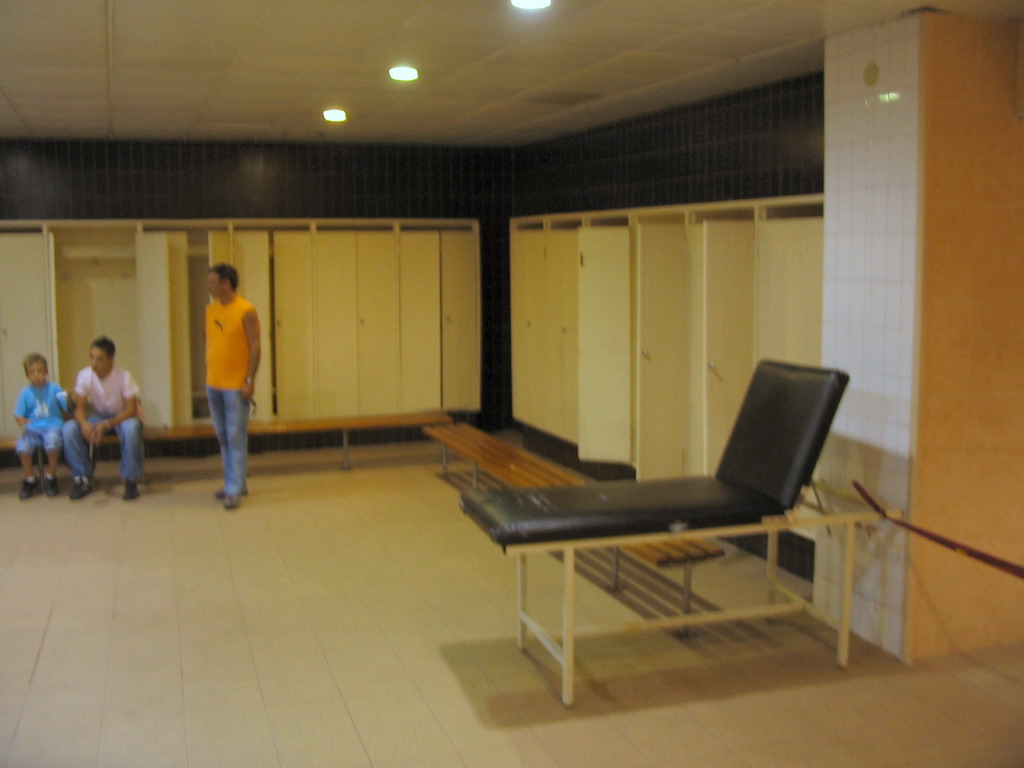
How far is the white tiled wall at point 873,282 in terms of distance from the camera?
373 cm

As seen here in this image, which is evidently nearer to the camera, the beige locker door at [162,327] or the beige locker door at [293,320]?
the beige locker door at [162,327]

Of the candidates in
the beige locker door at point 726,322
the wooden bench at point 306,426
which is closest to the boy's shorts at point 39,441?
the wooden bench at point 306,426

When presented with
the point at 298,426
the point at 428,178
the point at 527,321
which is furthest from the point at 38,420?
the point at 428,178

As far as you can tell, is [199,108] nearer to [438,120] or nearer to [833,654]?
[438,120]

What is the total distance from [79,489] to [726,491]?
4.32m

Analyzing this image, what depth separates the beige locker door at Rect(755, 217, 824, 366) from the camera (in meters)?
4.71

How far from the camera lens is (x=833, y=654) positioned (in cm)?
390

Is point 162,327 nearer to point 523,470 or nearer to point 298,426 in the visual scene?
point 298,426

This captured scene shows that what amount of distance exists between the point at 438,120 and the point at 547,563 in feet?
10.1

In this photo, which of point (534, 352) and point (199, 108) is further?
point (534, 352)

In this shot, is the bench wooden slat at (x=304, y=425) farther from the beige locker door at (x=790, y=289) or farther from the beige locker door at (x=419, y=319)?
the beige locker door at (x=790, y=289)

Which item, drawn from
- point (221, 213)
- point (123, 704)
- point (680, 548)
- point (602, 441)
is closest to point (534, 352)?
point (602, 441)

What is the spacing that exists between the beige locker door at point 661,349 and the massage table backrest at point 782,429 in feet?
5.35

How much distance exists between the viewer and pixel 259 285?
778 cm
